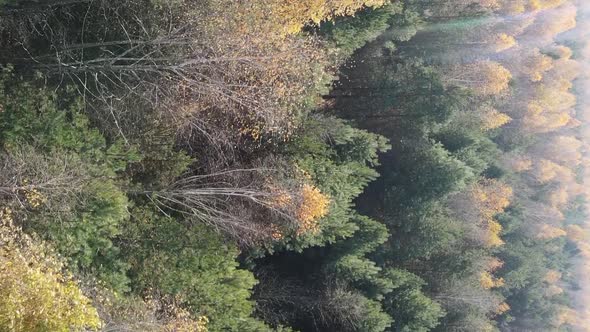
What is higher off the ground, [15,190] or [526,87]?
[15,190]

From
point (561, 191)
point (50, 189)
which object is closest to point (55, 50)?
point (50, 189)

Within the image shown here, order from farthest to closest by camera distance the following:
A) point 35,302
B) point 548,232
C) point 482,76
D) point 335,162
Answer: point 548,232 < point 482,76 < point 335,162 < point 35,302

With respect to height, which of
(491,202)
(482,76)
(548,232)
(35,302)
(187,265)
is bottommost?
(548,232)

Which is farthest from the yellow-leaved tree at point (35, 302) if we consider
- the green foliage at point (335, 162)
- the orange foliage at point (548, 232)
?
the orange foliage at point (548, 232)

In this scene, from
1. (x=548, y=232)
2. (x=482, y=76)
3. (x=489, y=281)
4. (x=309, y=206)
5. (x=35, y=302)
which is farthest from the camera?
(x=548, y=232)

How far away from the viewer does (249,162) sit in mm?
19281

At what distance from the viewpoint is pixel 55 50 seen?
49.2ft

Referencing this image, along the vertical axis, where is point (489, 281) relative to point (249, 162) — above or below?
below

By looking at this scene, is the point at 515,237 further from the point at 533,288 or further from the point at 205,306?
the point at 205,306

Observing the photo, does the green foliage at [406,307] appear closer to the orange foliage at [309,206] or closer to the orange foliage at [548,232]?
the orange foliage at [309,206]

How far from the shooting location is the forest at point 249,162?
544 inches

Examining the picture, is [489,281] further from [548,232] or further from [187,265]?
[187,265]

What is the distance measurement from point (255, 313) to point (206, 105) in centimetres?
1016

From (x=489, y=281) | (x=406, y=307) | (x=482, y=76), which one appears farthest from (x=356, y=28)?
(x=489, y=281)
